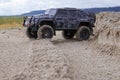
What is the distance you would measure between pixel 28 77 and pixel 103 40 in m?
10.3

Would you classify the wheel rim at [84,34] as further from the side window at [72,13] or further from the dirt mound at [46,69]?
the dirt mound at [46,69]

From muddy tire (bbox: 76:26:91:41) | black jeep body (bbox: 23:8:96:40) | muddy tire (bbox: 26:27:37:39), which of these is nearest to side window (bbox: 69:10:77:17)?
black jeep body (bbox: 23:8:96:40)

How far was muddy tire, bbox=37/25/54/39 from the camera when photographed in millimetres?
23281

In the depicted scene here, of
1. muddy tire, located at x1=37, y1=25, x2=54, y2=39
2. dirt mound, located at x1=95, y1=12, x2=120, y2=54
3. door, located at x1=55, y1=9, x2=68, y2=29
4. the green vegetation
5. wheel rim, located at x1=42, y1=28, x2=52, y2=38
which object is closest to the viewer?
dirt mound, located at x1=95, y1=12, x2=120, y2=54

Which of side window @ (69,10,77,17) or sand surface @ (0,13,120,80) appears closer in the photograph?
sand surface @ (0,13,120,80)

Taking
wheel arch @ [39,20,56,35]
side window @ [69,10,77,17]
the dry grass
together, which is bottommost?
the dry grass

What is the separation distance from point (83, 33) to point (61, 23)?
5.87 feet

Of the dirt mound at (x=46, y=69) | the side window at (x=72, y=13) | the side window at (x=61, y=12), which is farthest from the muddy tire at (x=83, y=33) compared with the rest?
the dirt mound at (x=46, y=69)

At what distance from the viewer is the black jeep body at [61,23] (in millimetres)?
23469

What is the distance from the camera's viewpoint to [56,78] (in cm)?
1089

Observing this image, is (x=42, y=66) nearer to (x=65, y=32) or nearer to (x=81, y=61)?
(x=81, y=61)

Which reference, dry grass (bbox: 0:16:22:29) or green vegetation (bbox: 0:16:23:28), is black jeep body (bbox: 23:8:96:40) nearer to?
dry grass (bbox: 0:16:22:29)

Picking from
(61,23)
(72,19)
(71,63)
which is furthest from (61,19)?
(71,63)

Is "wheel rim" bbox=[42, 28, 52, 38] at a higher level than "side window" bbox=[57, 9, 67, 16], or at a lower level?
lower
